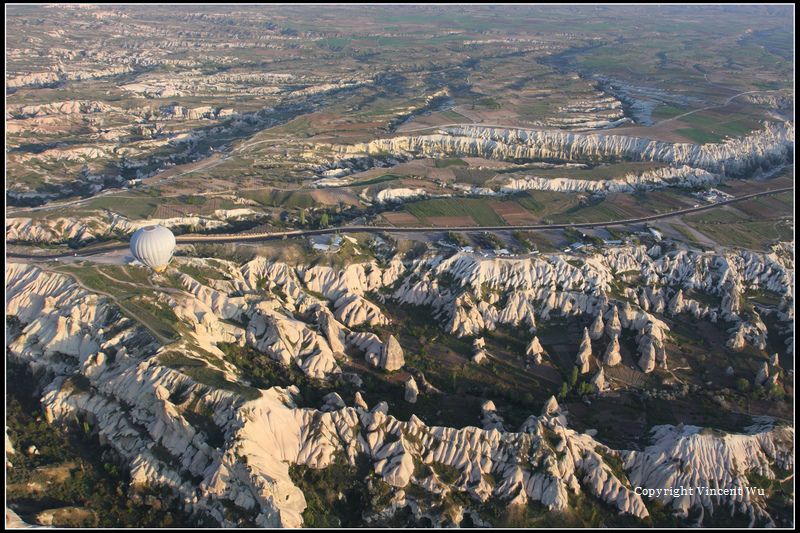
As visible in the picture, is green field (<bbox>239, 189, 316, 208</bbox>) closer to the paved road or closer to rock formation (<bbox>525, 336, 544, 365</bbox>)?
the paved road

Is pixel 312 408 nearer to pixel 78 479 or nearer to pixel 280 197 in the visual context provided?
pixel 78 479

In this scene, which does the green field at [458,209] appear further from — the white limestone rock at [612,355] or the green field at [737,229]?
A: the green field at [737,229]

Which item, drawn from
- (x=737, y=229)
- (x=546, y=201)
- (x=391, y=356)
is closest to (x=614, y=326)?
(x=391, y=356)

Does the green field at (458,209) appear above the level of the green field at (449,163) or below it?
below

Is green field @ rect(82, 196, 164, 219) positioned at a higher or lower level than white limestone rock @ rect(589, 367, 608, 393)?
higher

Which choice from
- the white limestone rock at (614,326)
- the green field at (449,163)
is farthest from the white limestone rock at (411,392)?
the green field at (449,163)

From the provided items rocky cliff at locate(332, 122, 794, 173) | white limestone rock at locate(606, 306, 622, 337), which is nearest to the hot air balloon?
white limestone rock at locate(606, 306, 622, 337)
